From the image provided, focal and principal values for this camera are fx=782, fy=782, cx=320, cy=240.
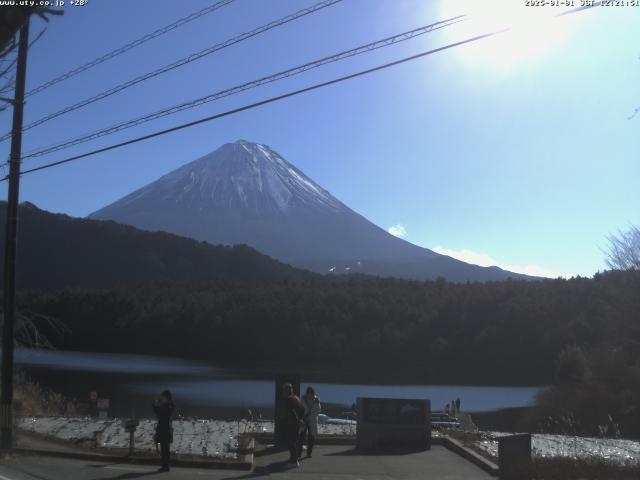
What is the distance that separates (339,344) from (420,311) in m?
10.1

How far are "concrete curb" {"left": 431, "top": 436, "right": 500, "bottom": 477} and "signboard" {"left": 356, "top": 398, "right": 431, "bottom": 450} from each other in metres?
0.60

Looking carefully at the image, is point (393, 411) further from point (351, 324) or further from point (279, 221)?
point (279, 221)

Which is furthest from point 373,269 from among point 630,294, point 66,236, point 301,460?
point 301,460

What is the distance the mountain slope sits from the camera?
415 ft

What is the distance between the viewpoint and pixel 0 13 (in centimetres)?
988

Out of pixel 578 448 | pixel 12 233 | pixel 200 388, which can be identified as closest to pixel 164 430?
pixel 12 233

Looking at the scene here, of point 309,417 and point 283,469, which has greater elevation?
point 309,417

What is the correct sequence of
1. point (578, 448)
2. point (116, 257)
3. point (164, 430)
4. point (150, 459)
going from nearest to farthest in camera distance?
point (164, 430), point (150, 459), point (578, 448), point (116, 257)

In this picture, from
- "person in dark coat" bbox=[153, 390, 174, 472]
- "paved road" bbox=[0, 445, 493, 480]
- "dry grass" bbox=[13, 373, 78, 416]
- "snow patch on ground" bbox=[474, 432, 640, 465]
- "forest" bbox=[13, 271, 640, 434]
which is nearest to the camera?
"paved road" bbox=[0, 445, 493, 480]

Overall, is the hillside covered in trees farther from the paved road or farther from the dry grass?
the paved road

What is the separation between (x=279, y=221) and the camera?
190 metres

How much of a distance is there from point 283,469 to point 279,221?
7002 inches

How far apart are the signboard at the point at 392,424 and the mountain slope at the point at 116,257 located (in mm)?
112359

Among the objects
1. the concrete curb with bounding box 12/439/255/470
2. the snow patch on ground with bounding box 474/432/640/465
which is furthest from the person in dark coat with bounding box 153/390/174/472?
the snow patch on ground with bounding box 474/432/640/465
